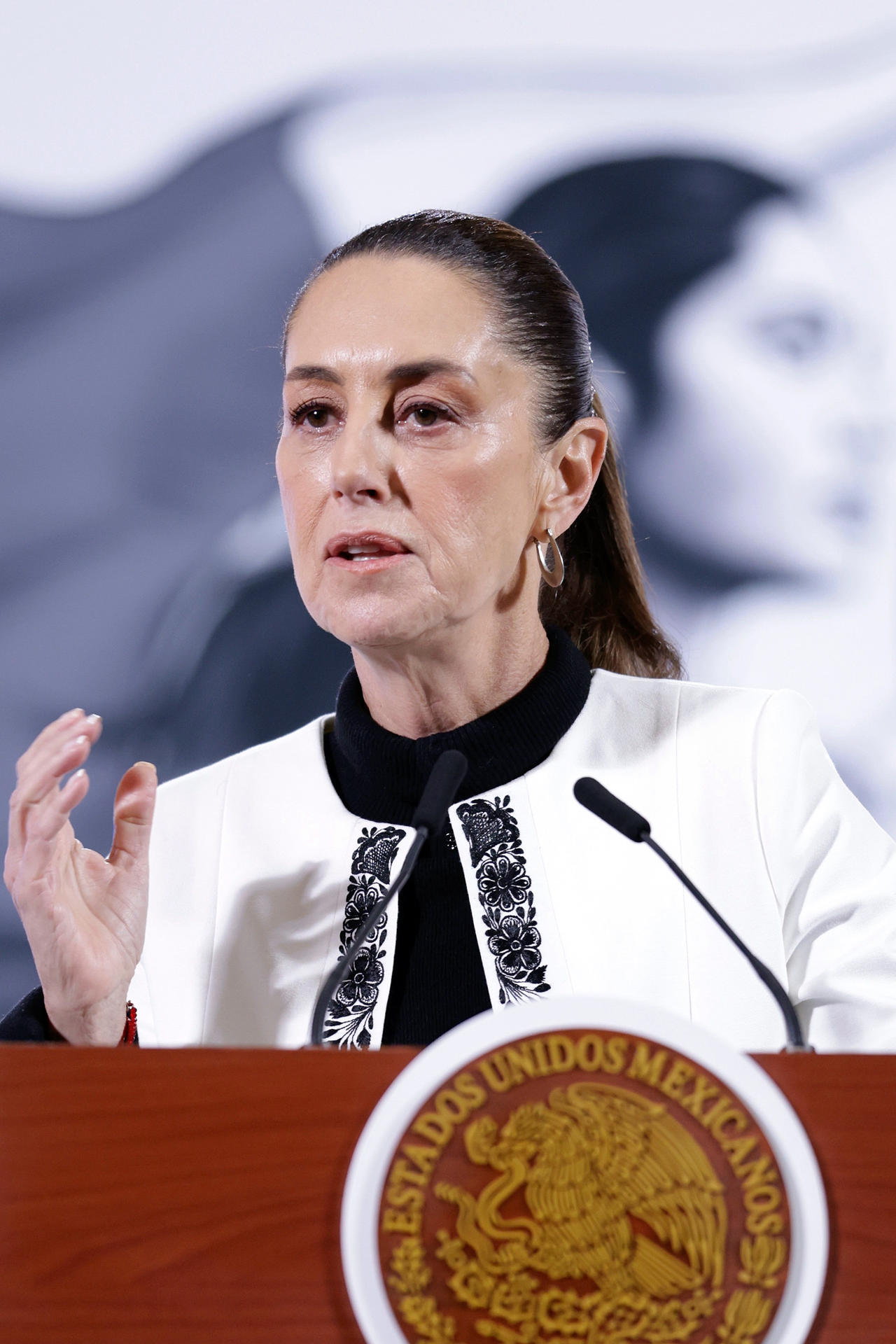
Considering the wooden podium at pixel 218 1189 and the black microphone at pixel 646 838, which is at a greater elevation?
the wooden podium at pixel 218 1189

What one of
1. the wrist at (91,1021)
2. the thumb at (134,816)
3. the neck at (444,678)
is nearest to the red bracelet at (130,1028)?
the wrist at (91,1021)

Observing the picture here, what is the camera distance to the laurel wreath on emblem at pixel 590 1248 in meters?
0.59

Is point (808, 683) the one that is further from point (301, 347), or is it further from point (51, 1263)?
Answer: point (51, 1263)

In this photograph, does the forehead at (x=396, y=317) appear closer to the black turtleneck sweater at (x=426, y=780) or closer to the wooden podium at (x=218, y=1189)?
the black turtleneck sweater at (x=426, y=780)

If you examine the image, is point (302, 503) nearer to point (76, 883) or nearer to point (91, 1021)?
point (76, 883)

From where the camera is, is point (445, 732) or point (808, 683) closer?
point (445, 732)

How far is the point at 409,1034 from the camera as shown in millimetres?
1275

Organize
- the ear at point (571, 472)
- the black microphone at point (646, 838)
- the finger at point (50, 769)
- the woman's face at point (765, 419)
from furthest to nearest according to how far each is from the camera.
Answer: the woman's face at point (765, 419)
the ear at point (571, 472)
the finger at point (50, 769)
the black microphone at point (646, 838)

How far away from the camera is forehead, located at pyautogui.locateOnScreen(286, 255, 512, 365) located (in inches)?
52.4

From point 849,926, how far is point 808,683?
68 cm

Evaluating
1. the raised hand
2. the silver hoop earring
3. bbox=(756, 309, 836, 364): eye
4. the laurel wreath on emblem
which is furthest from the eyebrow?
the laurel wreath on emblem

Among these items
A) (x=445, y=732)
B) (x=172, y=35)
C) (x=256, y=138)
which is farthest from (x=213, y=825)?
(x=172, y=35)

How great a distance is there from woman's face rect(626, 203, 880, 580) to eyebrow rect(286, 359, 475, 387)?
68 cm

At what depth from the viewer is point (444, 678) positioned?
142 cm
